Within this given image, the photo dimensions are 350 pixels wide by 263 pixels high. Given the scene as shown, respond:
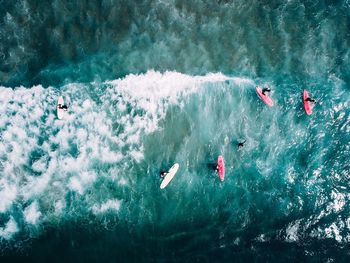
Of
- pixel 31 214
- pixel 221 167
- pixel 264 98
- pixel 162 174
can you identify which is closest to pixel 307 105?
pixel 264 98

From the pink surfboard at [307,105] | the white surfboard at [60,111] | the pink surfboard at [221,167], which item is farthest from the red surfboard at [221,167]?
the white surfboard at [60,111]

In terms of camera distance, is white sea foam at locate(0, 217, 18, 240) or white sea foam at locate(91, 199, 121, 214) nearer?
white sea foam at locate(0, 217, 18, 240)

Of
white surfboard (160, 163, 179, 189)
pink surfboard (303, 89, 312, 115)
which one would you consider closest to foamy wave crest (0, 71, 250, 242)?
white surfboard (160, 163, 179, 189)

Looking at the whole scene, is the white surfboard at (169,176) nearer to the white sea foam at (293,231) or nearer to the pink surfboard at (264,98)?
the pink surfboard at (264,98)

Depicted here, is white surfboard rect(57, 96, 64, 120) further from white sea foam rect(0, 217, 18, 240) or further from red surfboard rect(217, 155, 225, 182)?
red surfboard rect(217, 155, 225, 182)

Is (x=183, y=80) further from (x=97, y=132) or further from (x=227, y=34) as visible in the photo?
(x=97, y=132)

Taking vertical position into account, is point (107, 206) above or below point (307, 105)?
below

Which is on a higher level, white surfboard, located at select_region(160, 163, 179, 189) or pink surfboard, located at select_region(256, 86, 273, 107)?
pink surfboard, located at select_region(256, 86, 273, 107)

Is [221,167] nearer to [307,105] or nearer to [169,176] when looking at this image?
[169,176]

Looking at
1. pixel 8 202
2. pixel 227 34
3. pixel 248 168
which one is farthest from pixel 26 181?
pixel 227 34
